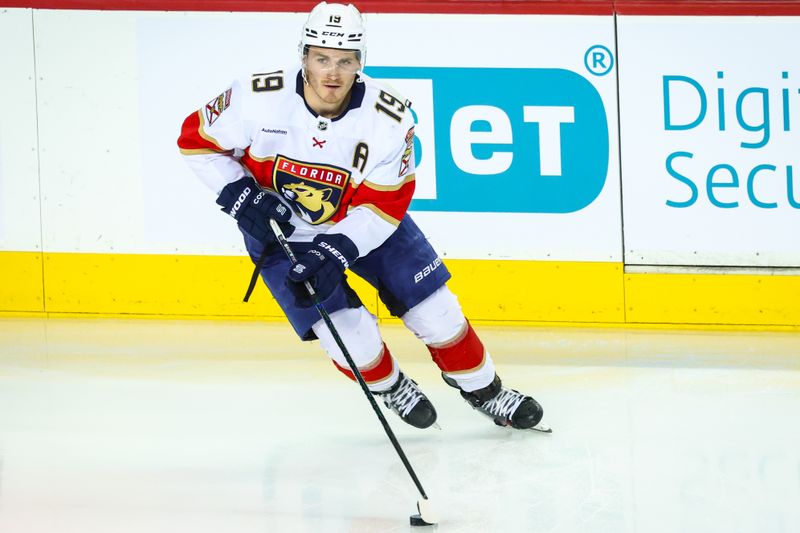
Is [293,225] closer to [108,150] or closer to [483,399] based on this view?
[483,399]

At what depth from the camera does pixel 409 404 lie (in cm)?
390

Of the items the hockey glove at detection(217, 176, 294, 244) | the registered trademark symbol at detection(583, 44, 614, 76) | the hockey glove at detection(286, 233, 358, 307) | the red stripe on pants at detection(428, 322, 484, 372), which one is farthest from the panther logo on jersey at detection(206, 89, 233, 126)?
the registered trademark symbol at detection(583, 44, 614, 76)

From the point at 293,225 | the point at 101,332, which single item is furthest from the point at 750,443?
the point at 101,332

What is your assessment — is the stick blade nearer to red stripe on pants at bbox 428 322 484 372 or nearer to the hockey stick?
the hockey stick

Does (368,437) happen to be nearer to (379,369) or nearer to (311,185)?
(379,369)

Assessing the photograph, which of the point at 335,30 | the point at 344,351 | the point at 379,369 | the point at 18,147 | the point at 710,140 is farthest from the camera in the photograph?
the point at 18,147

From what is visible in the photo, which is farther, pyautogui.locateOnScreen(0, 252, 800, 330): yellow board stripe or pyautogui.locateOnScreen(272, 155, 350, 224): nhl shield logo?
pyautogui.locateOnScreen(0, 252, 800, 330): yellow board stripe

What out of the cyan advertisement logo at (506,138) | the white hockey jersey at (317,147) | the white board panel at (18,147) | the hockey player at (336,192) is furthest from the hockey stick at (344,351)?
the white board panel at (18,147)

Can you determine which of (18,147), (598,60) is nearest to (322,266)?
(598,60)

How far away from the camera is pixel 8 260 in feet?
18.5

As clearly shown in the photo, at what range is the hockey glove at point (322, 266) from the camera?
3.44m

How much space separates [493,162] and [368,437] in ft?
5.93

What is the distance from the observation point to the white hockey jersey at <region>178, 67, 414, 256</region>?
11.8ft

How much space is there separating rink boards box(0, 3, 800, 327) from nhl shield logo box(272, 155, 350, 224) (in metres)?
1.73
